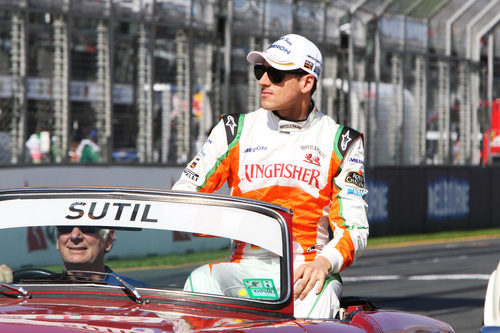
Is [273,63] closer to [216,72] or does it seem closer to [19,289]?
[19,289]

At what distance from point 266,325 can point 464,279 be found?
1092 cm

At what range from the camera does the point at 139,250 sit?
4.16m

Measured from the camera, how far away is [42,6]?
16.0 meters

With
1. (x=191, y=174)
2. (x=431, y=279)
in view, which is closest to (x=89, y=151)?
(x=431, y=279)

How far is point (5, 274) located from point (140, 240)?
0.55 meters

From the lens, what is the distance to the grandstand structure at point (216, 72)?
1602 cm

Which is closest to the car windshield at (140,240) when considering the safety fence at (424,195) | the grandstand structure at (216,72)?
the grandstand structure at (216,72)

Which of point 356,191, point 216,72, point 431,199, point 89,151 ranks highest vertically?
point 216,72

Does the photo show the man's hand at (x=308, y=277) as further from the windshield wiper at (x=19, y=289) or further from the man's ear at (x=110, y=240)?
the windshield wiper at (x=19, y=289)

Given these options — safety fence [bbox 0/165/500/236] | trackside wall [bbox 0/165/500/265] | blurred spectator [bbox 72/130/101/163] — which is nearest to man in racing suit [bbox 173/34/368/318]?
trackside wall [bbox 0/165/500/265]

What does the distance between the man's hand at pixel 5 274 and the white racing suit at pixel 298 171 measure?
0.98 meters

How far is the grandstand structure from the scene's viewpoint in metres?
16.0

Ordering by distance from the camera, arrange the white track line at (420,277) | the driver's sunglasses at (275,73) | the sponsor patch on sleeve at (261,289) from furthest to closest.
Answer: the white track line at (420,277), the driver's sunglasses at (275,73), the sponsor patch on sleeve at (261,289)

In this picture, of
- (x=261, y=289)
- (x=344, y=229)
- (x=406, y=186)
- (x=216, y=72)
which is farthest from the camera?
(x=406, y=186)
